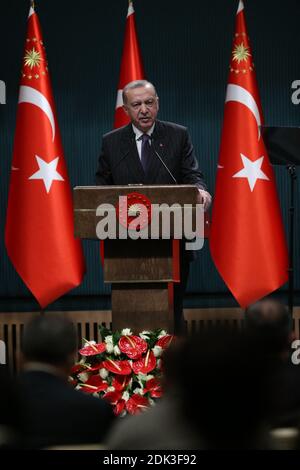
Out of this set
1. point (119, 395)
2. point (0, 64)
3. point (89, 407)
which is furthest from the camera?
point (0, 64)

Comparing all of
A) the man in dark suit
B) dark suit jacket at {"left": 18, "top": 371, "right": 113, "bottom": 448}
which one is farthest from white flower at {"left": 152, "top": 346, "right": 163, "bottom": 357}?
dark suit jacket at {"left": 18, "top": 371, "right": 113, "bottom": 448}

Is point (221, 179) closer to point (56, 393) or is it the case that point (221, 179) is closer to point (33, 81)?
point (33, 81)

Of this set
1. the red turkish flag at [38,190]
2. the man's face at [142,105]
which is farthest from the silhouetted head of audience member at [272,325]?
the red turkish flag at [38,190]

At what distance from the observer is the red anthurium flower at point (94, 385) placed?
4.04 meters

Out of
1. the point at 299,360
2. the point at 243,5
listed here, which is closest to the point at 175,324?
the point at 299,360

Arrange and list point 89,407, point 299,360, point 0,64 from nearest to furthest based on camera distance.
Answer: point 89,407 → point 299,360 → point 0,64

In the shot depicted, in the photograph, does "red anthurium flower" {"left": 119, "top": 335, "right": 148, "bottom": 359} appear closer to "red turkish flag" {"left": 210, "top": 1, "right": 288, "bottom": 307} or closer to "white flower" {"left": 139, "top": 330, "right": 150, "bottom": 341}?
"white flower" {"left": 139, "top": 330, "right": 150, "bottom": 341}

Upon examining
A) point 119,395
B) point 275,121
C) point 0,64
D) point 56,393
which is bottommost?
point 119,395

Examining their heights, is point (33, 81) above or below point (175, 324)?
above

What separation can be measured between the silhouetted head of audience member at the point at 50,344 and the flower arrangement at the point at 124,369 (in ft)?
4.66

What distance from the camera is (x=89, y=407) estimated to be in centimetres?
232

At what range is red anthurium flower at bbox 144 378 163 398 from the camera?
3.99 m

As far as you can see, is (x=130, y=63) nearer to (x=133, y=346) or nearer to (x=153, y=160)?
(x=153, y=160)

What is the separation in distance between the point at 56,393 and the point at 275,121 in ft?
17.0
